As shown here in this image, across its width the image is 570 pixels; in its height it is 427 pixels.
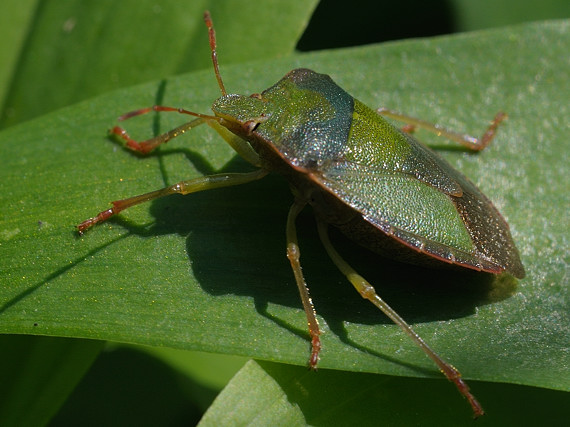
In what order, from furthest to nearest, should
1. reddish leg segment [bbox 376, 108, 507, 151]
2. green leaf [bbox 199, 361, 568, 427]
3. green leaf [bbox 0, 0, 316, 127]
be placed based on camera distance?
1. green leaf [bbox 0, 0, 316, 127]
2. reddish leg segment [bbox 376, 108, 507, 151]
3. green leaf [bbox 199, 361, 568, 427]

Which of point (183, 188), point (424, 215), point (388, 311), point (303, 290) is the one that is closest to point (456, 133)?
point (424, 215)

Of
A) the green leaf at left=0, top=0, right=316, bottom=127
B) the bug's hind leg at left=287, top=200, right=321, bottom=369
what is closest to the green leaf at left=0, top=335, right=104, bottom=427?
the bug's hind leg at left=287, top=200, right=321, bottom=369

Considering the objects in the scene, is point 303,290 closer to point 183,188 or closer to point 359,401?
point 359,401

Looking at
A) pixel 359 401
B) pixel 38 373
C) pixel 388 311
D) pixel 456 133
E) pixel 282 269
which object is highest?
pixel 456 133

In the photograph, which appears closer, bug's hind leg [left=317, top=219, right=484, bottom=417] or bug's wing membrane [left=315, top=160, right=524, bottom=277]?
bug's hind leg [left=317, top=219, right=484, bottom=417]

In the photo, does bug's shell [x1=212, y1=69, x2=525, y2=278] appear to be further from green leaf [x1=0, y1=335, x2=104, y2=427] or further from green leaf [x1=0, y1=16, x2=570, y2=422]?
green leaf [x1=0, y1=335, x2=104, y2=427]

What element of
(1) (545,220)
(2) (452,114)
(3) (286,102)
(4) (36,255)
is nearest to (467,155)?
(2) (452,114)

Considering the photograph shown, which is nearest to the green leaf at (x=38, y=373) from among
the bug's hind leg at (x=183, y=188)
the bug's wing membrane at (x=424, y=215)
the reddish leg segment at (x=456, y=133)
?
the bug's hind leg at (x=183, y=188)

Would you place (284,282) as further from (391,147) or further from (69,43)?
(69,43)
